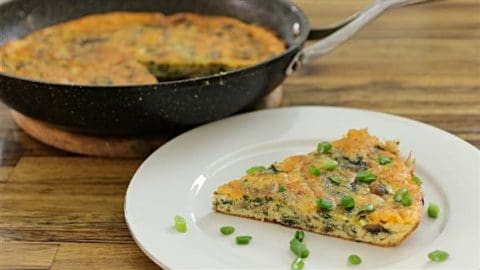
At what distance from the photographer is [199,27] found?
Result: 105 inches

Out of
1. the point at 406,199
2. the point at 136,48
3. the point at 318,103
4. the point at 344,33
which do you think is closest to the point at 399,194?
the point at 406,199

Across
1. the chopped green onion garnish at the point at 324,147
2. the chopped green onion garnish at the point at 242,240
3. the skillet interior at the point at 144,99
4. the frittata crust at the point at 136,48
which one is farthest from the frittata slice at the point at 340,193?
the frittata crust at the point at 136,48

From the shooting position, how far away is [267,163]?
80.1 inches

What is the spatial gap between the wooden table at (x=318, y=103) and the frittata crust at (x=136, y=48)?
0.55 feet

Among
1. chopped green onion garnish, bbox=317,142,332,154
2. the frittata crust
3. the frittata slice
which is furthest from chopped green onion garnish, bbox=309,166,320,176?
the frittata crust

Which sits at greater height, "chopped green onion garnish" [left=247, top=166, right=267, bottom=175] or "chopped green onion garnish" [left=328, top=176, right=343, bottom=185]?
"chopped green onion garnish" [left=328, top=176, right=343, bottom=185]

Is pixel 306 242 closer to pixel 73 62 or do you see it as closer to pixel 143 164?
pixel 143 164

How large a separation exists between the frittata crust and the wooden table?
17cm

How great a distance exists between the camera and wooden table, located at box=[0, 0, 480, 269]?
181 centimetres

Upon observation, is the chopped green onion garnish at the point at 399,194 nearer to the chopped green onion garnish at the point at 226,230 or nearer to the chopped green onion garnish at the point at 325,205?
the chopped green onion garnish at the point at 325,205

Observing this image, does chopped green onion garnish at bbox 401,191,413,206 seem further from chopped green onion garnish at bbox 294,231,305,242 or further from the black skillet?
the black skillet

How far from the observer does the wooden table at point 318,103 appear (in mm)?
1809

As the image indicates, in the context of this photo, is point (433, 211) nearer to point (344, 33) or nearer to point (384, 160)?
point (384, 160)

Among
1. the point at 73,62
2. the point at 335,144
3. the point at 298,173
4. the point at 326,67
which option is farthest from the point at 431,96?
the point at 73,62
